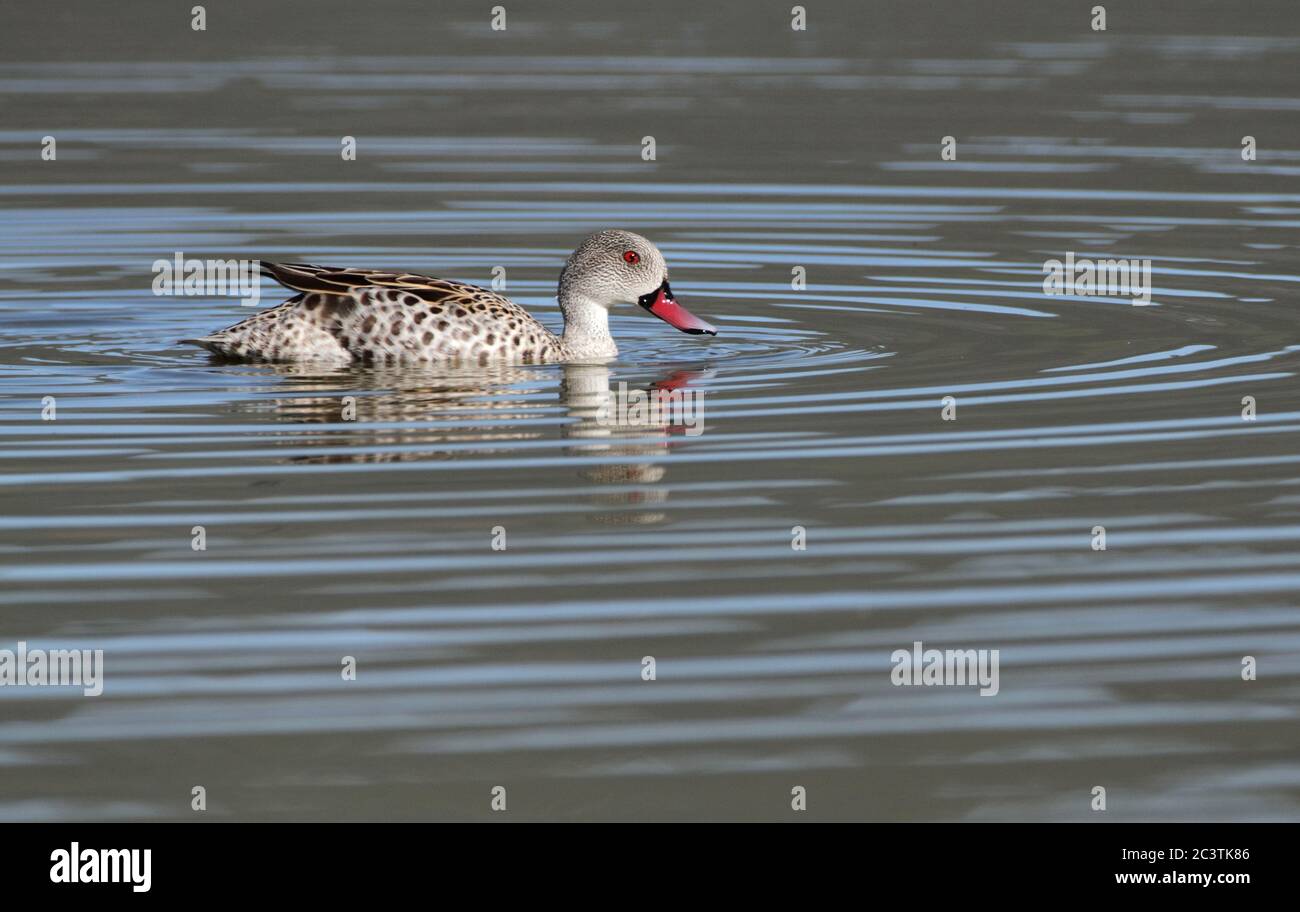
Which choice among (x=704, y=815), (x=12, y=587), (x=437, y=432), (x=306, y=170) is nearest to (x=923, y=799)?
(x=704, y=815)

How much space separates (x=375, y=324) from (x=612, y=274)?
144 cm

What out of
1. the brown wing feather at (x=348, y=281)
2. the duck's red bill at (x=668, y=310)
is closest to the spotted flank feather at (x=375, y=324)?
the brown wing feather at (x=348, y=281)

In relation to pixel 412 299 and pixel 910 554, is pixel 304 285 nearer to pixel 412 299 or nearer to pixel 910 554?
pixel 412 299

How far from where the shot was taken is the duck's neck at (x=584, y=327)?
13523 mm

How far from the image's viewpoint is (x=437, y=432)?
11266 mm

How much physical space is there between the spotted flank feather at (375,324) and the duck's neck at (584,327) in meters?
0.46

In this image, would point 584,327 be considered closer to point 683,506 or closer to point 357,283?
point 357,283

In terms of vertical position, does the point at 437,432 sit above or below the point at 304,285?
below

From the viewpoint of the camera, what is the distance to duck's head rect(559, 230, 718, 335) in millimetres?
13500

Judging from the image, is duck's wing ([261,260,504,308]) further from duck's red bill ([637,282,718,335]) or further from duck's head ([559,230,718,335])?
duck's red bill ([637,282,718,335])

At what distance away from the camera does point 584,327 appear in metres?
13.5

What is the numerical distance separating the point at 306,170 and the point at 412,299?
9928 mm

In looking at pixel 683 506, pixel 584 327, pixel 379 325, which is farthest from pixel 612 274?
pixel 683 506

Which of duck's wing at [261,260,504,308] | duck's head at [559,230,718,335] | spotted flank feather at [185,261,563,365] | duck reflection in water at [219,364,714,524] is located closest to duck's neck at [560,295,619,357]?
duck's head at [559,230,718,335]
